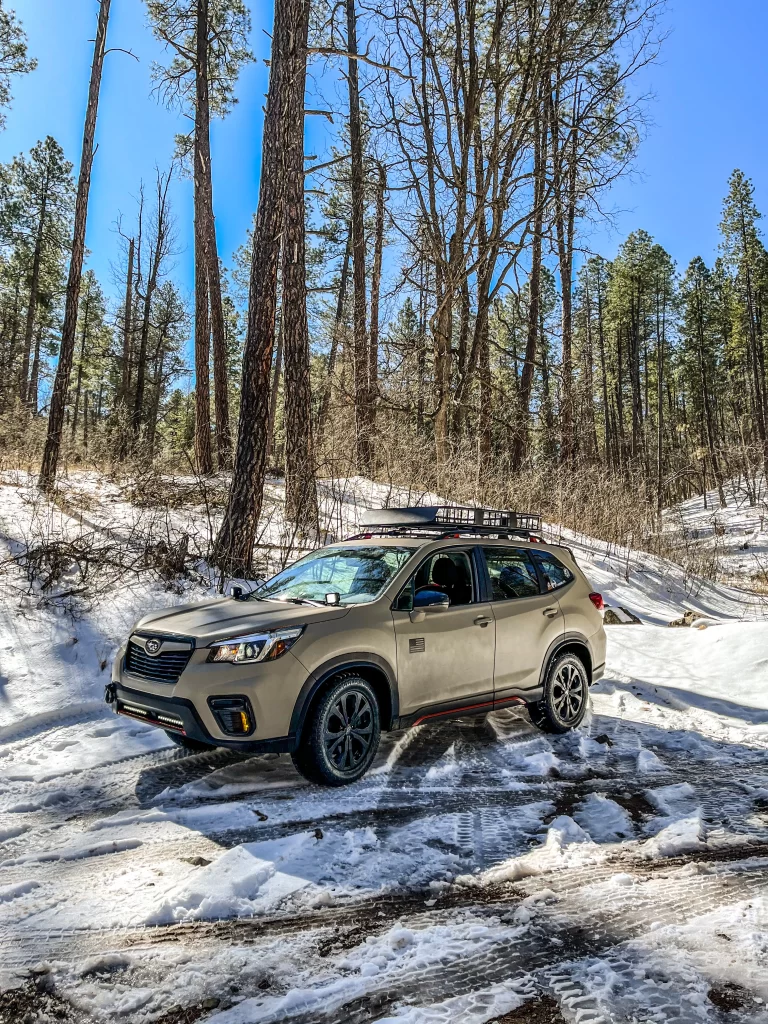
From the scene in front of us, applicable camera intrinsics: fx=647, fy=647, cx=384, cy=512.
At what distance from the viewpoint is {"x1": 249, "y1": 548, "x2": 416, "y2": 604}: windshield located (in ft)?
16.6

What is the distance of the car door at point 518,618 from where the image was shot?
18.4ft

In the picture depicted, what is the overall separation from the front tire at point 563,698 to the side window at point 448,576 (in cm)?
126

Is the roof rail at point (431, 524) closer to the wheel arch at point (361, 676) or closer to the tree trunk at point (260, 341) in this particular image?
the wheel arch at point (361, 676)

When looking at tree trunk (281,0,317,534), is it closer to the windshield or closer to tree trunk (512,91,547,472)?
the windshield

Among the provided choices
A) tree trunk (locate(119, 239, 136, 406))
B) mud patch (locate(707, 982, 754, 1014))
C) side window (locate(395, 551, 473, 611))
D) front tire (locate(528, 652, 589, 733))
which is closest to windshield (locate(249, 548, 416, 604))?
side window (locate(395, 551, 473, 611))

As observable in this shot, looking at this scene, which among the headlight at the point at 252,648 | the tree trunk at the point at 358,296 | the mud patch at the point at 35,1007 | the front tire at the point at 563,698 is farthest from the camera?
the tree trunk at the point at 358,296

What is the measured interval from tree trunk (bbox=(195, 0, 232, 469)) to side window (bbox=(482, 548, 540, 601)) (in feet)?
41.4

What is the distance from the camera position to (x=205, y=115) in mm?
18188

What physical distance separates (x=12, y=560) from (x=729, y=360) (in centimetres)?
5561

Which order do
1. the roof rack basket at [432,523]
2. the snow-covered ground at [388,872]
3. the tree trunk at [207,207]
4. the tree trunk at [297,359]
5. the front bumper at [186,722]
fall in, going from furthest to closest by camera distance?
the tree trunk at [207,207] < the tree trunk at [297,359] < the roof rack basket at [432,523] < the front bumper at [186,722] < the snow-covered ground at [388,872]

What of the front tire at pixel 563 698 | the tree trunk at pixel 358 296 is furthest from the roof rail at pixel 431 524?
the tree trunk at pixel 358 296

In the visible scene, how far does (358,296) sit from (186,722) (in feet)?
56.0

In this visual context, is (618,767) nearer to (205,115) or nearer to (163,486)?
(163,486)

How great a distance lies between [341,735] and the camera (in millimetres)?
4461
